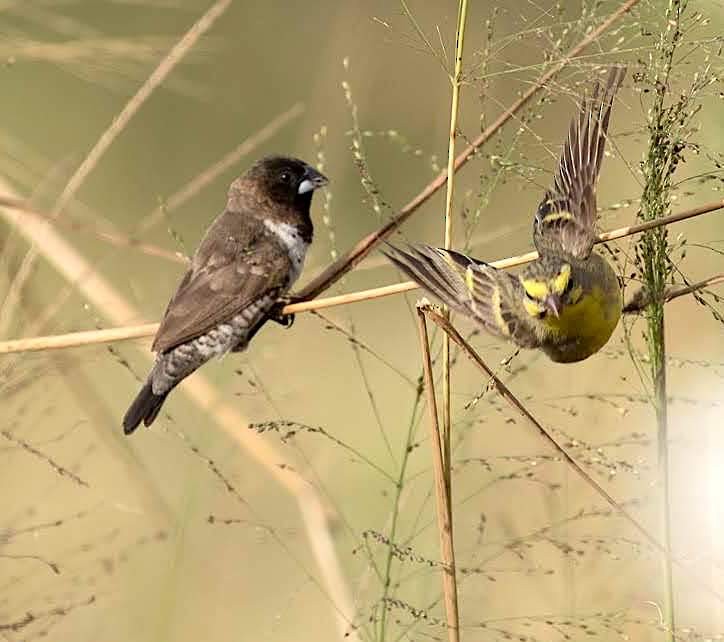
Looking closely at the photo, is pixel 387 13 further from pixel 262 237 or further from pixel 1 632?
pixel 1 632

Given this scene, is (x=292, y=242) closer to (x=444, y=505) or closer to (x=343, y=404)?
(x=343, y=404)

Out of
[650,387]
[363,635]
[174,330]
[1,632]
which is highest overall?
[174,330]

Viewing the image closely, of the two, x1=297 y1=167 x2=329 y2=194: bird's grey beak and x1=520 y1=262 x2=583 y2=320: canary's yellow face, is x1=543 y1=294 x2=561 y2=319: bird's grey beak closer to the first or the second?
x1=520 y1=262 x2=583 y2=320: canary's yellow face

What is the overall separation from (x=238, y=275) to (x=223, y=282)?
0.07m

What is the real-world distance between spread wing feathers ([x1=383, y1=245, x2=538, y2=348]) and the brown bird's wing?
134 cm

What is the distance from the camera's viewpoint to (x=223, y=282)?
4.30m

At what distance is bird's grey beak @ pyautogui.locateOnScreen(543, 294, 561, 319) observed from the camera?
3018 mm

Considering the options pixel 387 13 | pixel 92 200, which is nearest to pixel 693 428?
pixel 387 13

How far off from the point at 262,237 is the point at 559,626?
2269 mm

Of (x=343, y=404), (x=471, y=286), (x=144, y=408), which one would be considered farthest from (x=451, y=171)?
(x=343, y=404)

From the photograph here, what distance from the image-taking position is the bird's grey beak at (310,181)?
474cm

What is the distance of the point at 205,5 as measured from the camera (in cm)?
811

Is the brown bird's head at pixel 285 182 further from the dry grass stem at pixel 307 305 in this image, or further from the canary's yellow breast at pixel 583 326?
the canary's yellow breast at pixel 583 326

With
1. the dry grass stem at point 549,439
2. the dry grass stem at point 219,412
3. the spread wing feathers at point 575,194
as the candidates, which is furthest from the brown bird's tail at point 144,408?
the dry grass stem at point 549,439
